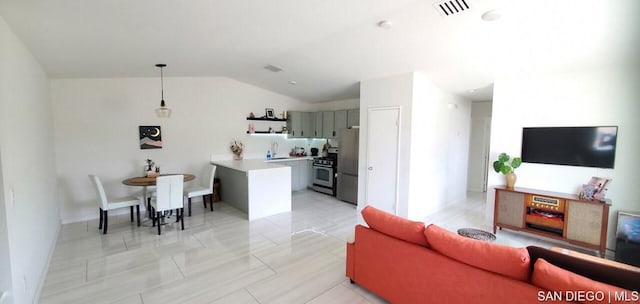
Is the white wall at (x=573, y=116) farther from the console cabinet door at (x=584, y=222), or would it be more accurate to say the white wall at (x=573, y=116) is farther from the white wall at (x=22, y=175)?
the white wall at (x=22, y=175)

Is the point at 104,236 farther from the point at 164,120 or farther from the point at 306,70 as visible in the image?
the point at 306,70

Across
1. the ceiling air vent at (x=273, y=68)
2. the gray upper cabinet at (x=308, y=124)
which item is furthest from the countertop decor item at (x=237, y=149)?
the ceiling air vent at (x=273, y=68)

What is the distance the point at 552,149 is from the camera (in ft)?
12.8

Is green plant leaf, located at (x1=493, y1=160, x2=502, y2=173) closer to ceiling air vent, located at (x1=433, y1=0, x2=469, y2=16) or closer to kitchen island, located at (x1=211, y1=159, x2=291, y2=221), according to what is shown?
ceiling air vent, located at (x1=433, y1=0, x2=469, y2=16)

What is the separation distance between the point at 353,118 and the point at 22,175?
5.00 m

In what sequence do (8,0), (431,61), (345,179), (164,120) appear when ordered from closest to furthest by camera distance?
(8,0)
(431,61)
(164,120)
(345,179)

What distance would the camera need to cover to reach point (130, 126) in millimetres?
5090

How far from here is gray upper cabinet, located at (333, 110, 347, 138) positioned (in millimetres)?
6211

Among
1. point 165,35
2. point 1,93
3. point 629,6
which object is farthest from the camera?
point 165,35

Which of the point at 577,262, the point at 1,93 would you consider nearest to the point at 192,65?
the point at 1,93

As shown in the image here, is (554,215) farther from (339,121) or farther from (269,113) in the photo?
(269,113)

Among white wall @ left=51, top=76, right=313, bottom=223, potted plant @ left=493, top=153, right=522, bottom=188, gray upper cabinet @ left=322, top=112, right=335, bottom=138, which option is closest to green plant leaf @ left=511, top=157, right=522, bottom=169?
potted plant @ left=493, top=153, right=522, bottom=188

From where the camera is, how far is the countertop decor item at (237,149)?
6289mm

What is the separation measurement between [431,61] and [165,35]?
3297mm
